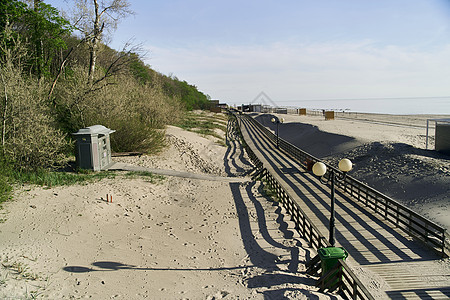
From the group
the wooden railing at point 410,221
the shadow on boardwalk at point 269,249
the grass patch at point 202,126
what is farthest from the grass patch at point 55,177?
the grass patch at point 202,126

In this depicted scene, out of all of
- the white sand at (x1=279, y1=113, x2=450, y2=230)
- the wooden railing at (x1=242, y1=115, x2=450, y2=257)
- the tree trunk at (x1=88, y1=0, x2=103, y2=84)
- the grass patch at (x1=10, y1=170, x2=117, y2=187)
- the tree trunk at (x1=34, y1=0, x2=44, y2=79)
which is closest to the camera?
the wooden railing at (x1=242, y1=115, x2=450, y2=257)

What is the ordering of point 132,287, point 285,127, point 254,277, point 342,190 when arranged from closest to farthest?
point 132,287, point 254,277, point 342,190, point 285,127

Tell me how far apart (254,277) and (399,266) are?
14.6 ft

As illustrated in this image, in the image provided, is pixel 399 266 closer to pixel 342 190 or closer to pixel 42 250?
pixel 342 190

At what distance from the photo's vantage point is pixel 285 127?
5959 centimetres

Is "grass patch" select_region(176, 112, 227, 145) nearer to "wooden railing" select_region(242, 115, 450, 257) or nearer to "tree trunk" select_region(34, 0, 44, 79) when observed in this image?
"tree trunk" select_region(34, 0, 44, 79)

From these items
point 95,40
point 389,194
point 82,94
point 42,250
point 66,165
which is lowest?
point 389,194

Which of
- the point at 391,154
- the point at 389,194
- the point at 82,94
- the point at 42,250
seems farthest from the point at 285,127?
the point at 42,250

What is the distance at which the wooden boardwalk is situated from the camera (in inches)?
340

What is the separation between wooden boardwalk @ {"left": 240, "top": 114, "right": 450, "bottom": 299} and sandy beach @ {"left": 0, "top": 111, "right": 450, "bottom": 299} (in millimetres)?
1600

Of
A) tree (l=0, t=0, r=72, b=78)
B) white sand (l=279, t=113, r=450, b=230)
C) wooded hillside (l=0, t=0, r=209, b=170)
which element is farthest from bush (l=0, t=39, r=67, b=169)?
white sand (l=279, t=113, r=450, b=230)

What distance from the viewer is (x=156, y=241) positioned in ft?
34.9

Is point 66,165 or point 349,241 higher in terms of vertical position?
point 66,165

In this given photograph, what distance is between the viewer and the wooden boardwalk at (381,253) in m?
8.65
